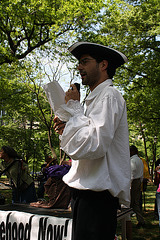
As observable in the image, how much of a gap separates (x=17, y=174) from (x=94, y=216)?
365cm

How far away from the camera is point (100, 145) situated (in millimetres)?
1376

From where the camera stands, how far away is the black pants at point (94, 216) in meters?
1.45

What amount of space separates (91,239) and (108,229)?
0.37 ft

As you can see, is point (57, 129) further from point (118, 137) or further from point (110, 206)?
point (110, 206)

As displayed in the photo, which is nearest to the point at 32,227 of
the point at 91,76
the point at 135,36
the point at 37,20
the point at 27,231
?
the point at 27,231

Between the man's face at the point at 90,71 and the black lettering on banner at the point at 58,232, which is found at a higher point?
the man's face at the point at 90,71

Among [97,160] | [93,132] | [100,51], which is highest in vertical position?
[100,51]

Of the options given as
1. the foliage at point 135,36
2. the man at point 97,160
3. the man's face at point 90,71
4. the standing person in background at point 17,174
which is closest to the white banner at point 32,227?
the man at point 97,160

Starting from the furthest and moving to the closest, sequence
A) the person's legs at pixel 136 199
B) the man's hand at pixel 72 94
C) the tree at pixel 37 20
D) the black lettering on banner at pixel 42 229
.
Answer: the tree at pixel 37 20, the person's legs at pixel 136 199, the black lettering on banner at pixel 42 229, the man's hand at pixel 72 94

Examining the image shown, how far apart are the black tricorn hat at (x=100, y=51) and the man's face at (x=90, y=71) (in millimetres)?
55

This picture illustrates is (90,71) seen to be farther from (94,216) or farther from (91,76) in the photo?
(94,216)

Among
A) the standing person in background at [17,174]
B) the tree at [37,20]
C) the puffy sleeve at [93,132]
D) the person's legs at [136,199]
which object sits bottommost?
the person's legs at [136,199]

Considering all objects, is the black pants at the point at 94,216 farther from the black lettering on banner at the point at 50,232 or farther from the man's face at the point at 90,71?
the black lettering on banner at the point at 50,232

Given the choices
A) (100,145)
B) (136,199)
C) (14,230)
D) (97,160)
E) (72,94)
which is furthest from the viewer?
(136,199)
